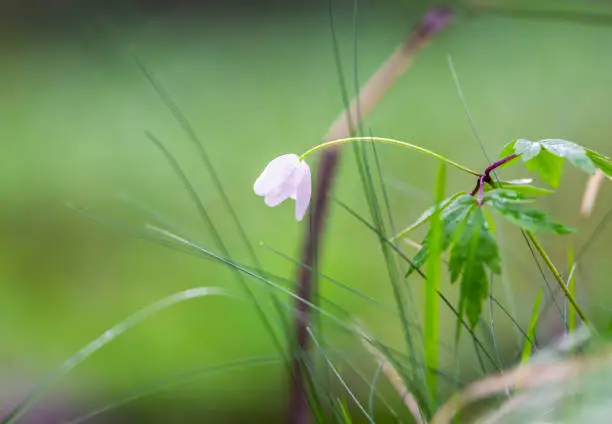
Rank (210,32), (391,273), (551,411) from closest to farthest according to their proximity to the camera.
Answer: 1. (551,411)
2. (391,273)
3. (210,32)

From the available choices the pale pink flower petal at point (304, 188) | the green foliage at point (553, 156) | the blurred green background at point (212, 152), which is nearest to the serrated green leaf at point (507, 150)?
the green foliage at point (553, 156)

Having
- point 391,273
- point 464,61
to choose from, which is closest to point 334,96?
point 464,61

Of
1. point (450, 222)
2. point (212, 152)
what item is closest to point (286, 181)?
point (450, 222)

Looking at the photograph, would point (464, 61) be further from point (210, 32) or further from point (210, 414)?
point (210, 414)

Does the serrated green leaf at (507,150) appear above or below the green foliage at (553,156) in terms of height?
above

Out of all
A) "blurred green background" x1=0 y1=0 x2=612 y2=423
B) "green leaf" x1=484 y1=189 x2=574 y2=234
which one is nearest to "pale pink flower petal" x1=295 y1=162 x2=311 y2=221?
"green leaf" x1=484 y1=189 x2=574 y2=234

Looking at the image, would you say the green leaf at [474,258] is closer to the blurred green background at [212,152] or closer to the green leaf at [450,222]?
the green leaf at [450,222]
